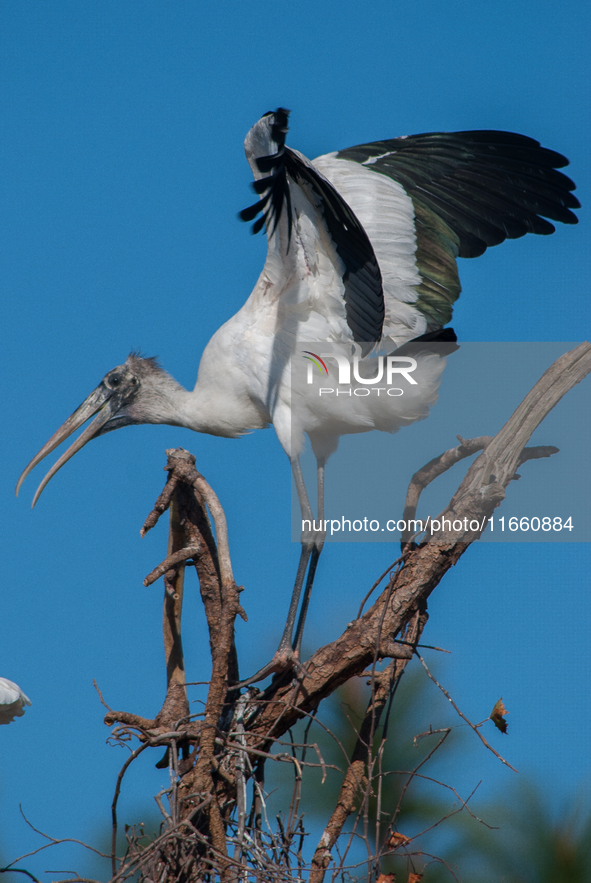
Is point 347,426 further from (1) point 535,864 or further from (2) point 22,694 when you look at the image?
(1) point 535,864

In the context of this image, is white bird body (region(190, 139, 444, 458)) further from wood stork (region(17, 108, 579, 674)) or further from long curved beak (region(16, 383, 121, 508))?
long curved beak (region(16, 383, 121, 508))

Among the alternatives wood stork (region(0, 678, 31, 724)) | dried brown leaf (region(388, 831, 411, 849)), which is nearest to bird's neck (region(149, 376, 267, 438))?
wood stork (region(0, 678, 31, 724))

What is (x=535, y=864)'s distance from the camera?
5.30 m

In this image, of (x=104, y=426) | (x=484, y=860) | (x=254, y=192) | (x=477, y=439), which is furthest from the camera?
(x=484, y=860)

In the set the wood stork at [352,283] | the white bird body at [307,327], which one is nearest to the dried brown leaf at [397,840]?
the wood stork at [352,283]

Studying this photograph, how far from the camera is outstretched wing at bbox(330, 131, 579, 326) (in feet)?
15.1

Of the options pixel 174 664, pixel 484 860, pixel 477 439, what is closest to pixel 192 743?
pixel 174 664

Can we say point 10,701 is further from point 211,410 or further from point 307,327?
point 307,327

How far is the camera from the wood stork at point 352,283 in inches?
155

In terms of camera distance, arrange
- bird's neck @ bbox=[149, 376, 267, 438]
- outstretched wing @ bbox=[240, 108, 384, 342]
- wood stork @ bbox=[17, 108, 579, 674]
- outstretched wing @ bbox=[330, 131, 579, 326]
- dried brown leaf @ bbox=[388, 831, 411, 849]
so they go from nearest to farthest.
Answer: dried brown leaf @ bbox=[388, 831, 411, 849], outstretched wing @ bbox=[240, 108, 384, 342], wood stork @ bbox=[17, 108, 579, 674], bird's neck @ bbox=[149, 376, 267, 438], outstretched wing @ bbox=[330, 131, 579, 326]

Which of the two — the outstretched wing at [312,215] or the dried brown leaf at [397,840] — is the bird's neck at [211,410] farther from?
the dried brown leaf at [397,840]

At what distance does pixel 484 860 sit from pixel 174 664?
3.02 meters

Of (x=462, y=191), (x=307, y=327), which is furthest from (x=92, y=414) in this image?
(x=462, y=191)

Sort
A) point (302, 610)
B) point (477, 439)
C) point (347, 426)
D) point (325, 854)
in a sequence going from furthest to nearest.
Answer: point (347, 426) < point (302, 610) < point (477, 439) < point (325, 854)
